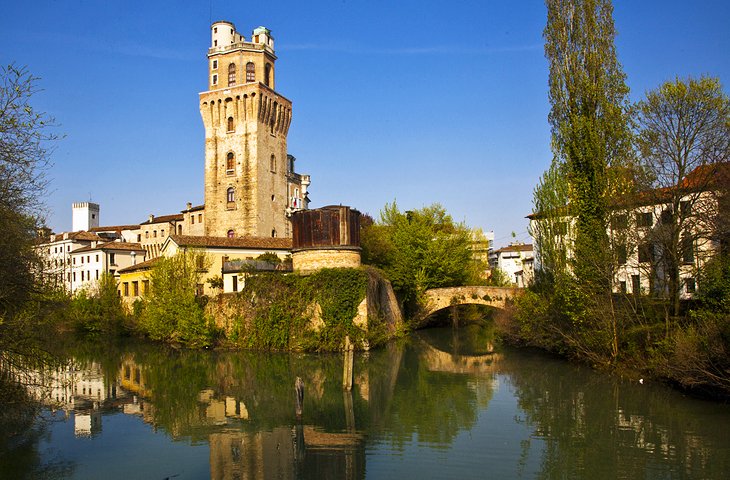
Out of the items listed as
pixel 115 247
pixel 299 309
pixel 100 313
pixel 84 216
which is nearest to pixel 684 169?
pixel 299 309

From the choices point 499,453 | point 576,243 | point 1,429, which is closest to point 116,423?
point 1,429

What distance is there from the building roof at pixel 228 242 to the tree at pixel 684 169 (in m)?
28.8

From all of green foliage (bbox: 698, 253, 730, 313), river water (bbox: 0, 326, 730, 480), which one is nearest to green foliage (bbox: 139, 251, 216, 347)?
river water (bbox: 0, 326, 730, 480)

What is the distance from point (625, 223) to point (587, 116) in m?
4.59

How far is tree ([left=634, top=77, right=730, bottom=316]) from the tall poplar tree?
5.59 feet

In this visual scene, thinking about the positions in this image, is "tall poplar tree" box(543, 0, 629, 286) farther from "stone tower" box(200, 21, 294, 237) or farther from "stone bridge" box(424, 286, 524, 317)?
"stone tower" box(200, 21, 294, 237)

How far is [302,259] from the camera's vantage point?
3328 cm

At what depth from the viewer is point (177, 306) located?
34.7 meters

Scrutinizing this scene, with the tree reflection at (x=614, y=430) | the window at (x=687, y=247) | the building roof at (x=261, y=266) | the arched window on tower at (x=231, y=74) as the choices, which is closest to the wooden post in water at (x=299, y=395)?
the tree reflection at (x=614, y=430)

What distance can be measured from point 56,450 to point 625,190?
1880 cm

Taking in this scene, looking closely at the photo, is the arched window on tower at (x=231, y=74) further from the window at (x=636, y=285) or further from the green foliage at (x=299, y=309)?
the window at (x=636, y=285)

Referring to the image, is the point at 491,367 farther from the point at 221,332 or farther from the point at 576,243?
the point at 221,332

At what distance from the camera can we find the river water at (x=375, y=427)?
12.3 metres

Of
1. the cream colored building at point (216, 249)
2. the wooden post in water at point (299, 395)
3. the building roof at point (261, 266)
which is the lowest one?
the wooden post in water at point (299, 395)
